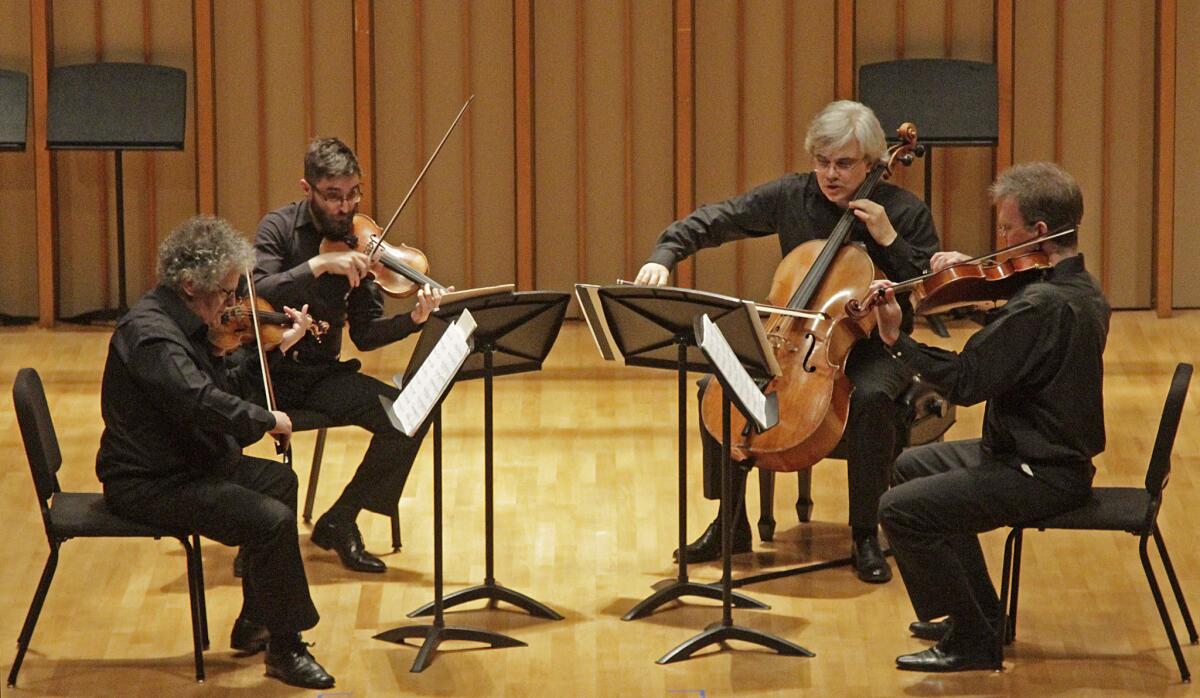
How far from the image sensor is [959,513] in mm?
3975

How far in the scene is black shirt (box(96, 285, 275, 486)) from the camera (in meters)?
3.88

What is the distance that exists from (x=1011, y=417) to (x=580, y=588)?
1.28 m

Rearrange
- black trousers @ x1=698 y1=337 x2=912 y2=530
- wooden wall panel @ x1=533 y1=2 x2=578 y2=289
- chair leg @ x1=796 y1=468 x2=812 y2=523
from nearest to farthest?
black trousers @ x1=698 y1=337 x2=912 y2=530
chair leg @ x1=796 y1=468 x2=812 y2=523
wooden wall panel @ x1=533 y1=2 x2=578 y2=289

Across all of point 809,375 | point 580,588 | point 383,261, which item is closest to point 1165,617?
point 809,375

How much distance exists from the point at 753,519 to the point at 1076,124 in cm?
318

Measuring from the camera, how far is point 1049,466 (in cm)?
396

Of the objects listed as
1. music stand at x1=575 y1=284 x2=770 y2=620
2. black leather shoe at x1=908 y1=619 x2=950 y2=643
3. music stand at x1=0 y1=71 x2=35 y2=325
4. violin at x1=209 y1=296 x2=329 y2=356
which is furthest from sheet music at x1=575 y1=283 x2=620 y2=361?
music stand at x1=0 y1=71 x2=35 y2=325

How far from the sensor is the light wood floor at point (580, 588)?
4.05 meters

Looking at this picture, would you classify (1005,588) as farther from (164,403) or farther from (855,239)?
(164,403)

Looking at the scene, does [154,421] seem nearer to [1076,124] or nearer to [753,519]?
[753,519]

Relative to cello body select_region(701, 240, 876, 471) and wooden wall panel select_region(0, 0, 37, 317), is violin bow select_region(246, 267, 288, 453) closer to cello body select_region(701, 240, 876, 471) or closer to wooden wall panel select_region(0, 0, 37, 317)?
cello body select_region(701, 240, 876, 471)

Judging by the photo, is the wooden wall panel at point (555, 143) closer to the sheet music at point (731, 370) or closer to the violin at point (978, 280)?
the violin at point (978, 280)

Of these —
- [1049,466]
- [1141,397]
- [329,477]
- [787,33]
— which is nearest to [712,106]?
[787,33]

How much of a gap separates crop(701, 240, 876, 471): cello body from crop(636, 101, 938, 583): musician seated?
4.3 inches
